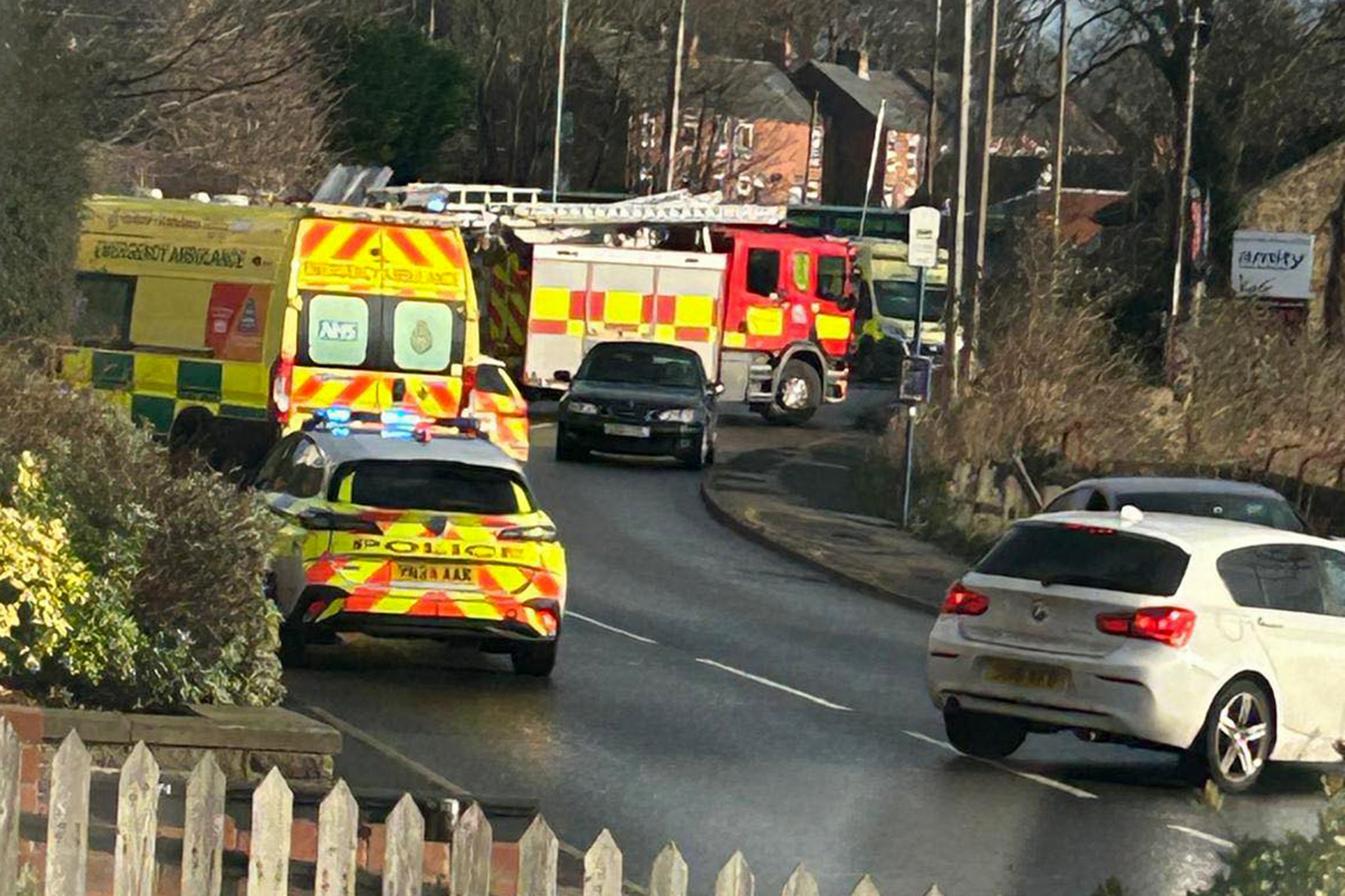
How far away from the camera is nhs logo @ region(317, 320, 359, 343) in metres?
23.6

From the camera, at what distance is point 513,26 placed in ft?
244

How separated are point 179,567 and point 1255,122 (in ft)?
129

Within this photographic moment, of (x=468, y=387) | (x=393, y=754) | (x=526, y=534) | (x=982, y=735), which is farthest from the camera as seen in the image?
(x=468, y=387)

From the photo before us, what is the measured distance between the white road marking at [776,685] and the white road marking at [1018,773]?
3.11ft

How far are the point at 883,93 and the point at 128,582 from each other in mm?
101972

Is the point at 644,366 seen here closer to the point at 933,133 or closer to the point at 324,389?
the point at 324,389

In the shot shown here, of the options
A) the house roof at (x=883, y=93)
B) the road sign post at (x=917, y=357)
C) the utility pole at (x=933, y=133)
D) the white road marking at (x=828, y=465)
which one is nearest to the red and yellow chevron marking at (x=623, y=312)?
the white road marking at (x=828, y=465)

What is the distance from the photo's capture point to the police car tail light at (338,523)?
50.6ft

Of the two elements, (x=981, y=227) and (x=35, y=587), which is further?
(x=981, y=227)

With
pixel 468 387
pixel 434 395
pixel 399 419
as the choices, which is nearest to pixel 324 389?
pixel 434 395

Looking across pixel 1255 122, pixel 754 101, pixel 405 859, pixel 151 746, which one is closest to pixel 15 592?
pixel 151 746

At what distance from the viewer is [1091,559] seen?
13.9 m

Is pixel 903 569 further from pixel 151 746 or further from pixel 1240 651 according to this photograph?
pixel 151 746

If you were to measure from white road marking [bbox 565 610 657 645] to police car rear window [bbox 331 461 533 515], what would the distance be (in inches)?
125
